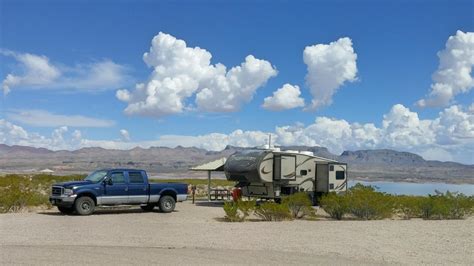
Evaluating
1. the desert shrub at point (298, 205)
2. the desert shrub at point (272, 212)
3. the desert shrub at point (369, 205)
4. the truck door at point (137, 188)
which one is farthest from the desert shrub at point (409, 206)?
the truck door at point (137, 188)

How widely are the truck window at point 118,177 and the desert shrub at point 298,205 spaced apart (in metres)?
5.82

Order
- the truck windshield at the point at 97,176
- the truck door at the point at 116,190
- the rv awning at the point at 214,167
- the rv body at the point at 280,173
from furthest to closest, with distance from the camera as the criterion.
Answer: the rv awning at the point at 214,167
the rv body at the point at 280,173
the truck windshield at the point at 97,176
the truck door at the point at 116,190

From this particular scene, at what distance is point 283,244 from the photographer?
12812 mm

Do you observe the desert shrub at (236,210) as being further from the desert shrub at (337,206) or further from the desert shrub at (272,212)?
the desert shrub at (337,206)

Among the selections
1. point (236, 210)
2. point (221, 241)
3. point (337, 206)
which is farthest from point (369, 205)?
point (221, 241)

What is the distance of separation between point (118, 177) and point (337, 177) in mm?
11013

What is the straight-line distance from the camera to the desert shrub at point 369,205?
19.8 metres

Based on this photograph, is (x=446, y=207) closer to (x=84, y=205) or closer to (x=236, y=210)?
(x=236, y=210)

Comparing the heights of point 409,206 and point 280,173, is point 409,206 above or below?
below

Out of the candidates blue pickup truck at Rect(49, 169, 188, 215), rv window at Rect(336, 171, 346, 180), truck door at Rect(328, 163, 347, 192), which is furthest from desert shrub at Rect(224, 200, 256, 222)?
rv window at Rect(336, 171, 346, 180)

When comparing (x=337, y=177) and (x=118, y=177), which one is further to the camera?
(x=337, y=177)

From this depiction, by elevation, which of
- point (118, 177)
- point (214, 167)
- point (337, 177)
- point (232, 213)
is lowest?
point (232, 213)

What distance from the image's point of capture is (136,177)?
820 inches

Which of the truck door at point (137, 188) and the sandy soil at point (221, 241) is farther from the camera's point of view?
the truck door at point (137, 188)
